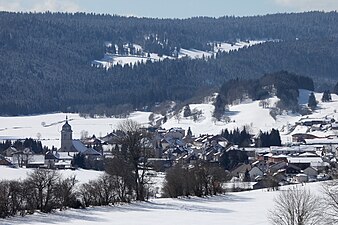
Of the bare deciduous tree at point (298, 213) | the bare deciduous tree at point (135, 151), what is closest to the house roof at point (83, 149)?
the bare deciduous tree at point (135, 151)

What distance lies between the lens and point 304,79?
15312cm

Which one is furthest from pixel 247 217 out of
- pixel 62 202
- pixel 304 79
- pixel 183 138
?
pixel 304 79

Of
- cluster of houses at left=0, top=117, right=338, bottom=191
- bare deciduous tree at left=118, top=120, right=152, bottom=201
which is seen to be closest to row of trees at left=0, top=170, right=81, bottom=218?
bare deciduous tree at left=118, top=120, right=152, bottom=201

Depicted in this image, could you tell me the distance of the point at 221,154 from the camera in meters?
87.6

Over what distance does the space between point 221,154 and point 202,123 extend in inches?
1944

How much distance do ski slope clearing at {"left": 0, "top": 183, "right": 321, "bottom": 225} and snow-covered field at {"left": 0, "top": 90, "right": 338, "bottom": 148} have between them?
237 feet

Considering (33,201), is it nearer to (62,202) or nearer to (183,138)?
(62,202)

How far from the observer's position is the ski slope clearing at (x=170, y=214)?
3111 cm

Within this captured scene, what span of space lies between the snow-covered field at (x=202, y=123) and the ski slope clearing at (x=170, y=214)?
7232 cm

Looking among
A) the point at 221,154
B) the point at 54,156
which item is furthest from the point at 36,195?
the point at 221,154

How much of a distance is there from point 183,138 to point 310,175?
4435 cm

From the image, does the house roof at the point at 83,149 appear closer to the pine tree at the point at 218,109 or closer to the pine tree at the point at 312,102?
the pine tree at the point at 218,109

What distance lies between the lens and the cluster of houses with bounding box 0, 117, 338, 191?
73.2 m

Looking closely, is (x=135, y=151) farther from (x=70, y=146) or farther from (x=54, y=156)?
(x=70, y=146)
